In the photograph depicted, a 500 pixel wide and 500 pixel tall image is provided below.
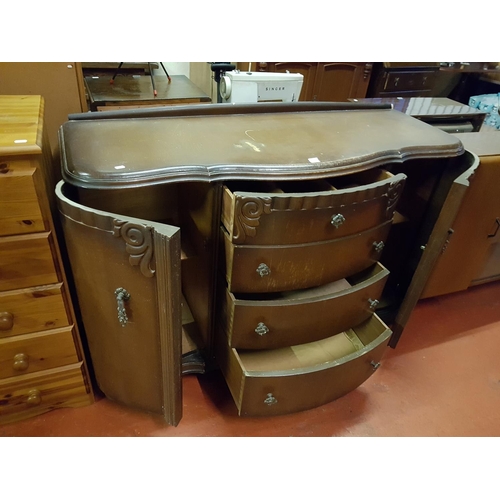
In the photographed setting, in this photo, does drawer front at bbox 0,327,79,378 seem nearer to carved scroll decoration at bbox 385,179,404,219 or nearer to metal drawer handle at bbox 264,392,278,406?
metal drawer handle at bbox 264,392,278,406

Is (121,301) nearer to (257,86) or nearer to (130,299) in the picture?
(130,299)

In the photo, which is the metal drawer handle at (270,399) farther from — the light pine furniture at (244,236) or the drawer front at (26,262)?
the drawer front at (26,262)

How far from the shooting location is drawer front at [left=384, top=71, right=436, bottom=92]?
250cm

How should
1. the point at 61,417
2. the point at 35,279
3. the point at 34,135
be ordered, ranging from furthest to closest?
1. the point at 61,417
2. the point at 35,279
3. the point at 34,135

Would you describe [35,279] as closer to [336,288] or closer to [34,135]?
[34,135]

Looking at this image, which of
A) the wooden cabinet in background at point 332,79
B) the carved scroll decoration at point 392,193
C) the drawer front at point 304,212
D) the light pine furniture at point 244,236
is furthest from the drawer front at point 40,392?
the wooden cabinet in background at point 332,79

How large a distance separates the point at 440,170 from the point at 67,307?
120cm

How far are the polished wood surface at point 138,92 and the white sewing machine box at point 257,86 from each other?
0.26m

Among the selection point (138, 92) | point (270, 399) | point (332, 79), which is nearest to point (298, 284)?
point (270, 399)

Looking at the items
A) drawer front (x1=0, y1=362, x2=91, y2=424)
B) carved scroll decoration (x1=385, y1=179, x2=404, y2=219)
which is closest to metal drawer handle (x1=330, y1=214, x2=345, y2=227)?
carved scroll decoration (x1=385, y1=179, x2=404, y2=219)

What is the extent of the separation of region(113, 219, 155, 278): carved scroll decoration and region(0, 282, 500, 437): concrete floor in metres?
0.65

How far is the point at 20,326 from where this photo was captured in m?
0.99

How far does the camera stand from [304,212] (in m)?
0.92

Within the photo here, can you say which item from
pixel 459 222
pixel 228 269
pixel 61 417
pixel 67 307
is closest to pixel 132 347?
pixel 67 307
